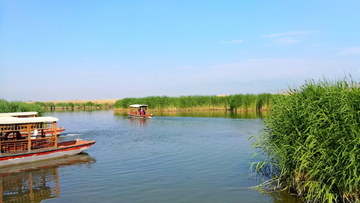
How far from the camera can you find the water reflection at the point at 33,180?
32.7 feet

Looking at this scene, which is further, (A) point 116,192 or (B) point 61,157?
(B) point 61,157

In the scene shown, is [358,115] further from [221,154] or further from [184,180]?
[221,154]

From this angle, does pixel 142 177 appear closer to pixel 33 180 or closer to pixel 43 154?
pixel 33 180

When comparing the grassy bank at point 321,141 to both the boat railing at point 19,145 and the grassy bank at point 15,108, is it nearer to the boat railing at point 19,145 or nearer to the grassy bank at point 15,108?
the boat railing at point 19,145

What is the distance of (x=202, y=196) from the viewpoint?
9.54m

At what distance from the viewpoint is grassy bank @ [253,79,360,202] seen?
291 inches

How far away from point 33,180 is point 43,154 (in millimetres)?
3427

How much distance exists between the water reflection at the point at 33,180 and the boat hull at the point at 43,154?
243 mm

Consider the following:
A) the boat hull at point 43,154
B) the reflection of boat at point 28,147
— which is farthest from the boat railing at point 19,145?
the boat hull at point 43,154

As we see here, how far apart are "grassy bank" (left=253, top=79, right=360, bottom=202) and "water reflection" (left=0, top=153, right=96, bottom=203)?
790 centimetres

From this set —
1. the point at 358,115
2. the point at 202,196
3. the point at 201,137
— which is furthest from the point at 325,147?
the point at 201,137

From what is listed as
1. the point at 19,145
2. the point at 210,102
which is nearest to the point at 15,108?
the point at 19,145

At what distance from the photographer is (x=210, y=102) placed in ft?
184

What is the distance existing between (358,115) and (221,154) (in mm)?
9128
